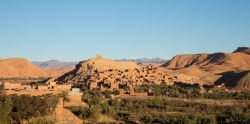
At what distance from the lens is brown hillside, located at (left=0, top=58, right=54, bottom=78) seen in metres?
107

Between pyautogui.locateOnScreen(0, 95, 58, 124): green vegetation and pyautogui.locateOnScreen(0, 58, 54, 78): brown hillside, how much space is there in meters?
80.3

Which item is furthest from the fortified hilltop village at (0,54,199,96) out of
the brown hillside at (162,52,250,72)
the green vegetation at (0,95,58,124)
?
the brown hillside at (162,52,250,72)

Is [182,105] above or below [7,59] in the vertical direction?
below

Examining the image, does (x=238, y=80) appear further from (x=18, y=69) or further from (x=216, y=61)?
(x=18, y=69)

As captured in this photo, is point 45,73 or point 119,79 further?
point 45,73

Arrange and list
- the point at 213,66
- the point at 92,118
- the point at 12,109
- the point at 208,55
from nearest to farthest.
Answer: the point at 12,109 → the point at 92,118 → the point at 213,66 → the point at 208,55

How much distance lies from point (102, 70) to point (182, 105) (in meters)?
33.7

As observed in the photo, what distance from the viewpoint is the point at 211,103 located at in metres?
41.4

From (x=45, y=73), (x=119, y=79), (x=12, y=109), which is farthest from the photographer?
(x=45, y=73)

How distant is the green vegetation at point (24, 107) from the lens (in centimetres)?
2298

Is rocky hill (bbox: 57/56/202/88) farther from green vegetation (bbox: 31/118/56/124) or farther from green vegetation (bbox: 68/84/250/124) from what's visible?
green vegetation (bbox: 31/118/56/124)

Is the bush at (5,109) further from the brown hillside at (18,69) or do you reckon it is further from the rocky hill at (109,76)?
the brown hillside at (18,69)

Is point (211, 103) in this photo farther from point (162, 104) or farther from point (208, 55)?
point (208, 55)

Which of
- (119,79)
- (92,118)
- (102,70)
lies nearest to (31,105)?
(92,118)
